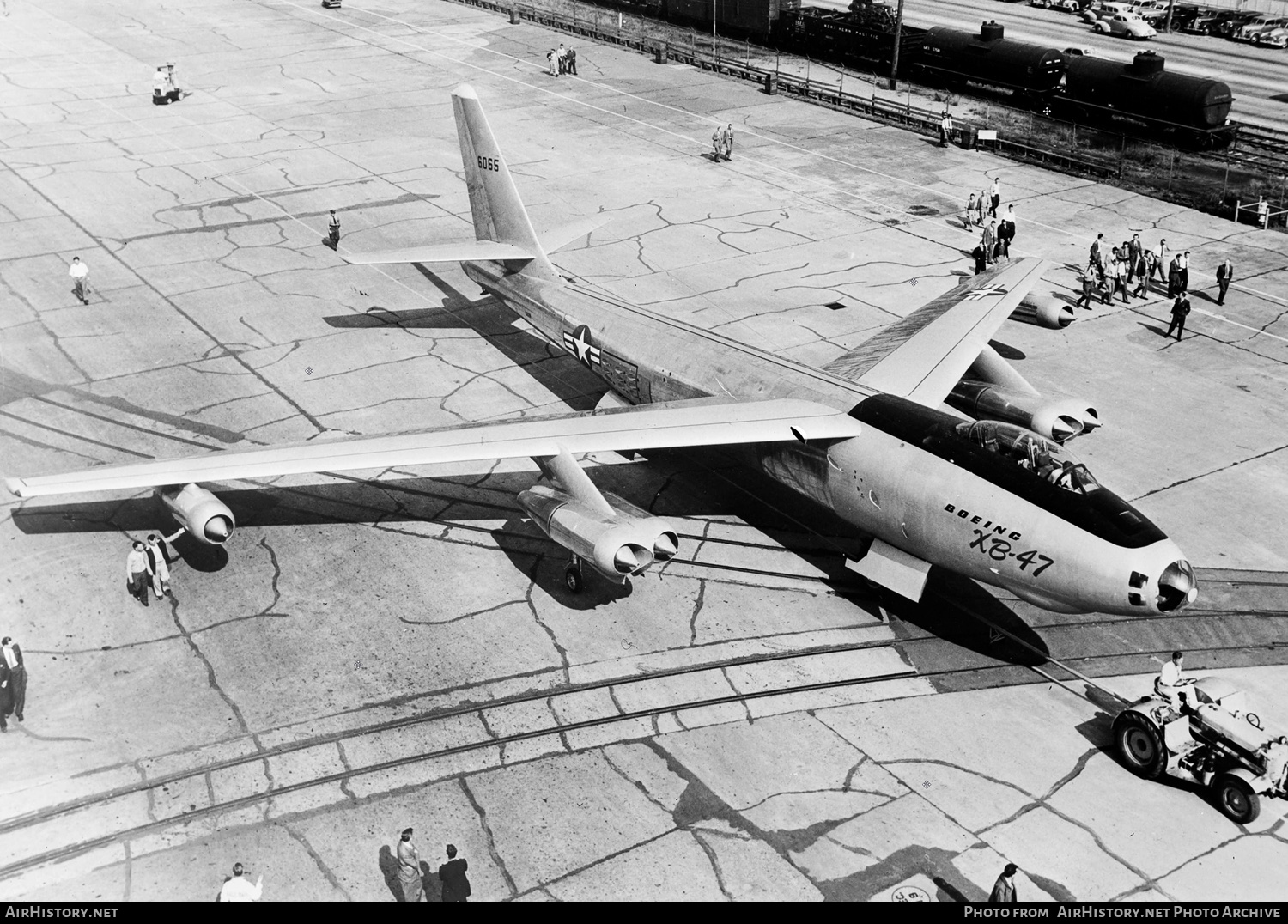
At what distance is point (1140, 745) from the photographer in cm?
1681

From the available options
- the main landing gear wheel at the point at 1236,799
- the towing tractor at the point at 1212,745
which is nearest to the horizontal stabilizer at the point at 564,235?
the towing tractor at the point at 1212,745

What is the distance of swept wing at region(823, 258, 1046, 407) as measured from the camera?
2302cm

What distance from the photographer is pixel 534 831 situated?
52.3 feet

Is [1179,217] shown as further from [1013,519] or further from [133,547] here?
[133,547]

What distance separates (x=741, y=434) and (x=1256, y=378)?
1646cm

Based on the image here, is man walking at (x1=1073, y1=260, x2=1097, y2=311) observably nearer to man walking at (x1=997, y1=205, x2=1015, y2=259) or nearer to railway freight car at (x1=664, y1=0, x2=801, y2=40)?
man walking at (x1=997, y1=205, x2=1015, y2=259)

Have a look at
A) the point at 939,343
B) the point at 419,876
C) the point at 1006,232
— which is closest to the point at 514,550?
the point at 419,876

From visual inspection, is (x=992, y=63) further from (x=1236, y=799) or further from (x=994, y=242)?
(x=1236, y=799)

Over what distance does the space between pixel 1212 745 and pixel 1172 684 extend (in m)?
1.00

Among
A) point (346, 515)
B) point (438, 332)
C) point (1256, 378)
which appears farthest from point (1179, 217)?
point (346, 515)

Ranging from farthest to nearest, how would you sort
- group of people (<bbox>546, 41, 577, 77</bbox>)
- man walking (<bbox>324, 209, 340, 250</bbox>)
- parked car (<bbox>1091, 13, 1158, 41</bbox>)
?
parked car (<bbox>1091, 13, 1158, 41</bbox>), group of people (<bbox>546, 41, 577, 77</bbox>), man walking (<bbox>324, 209, 340, 250</bbox>)

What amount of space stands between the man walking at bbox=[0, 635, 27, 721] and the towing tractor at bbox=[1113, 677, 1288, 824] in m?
17.1

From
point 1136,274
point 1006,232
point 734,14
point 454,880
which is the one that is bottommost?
point 454,880

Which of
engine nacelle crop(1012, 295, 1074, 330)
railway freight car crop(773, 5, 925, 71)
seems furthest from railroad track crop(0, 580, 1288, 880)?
railway freight car crop(773, 5, 925, 71)
